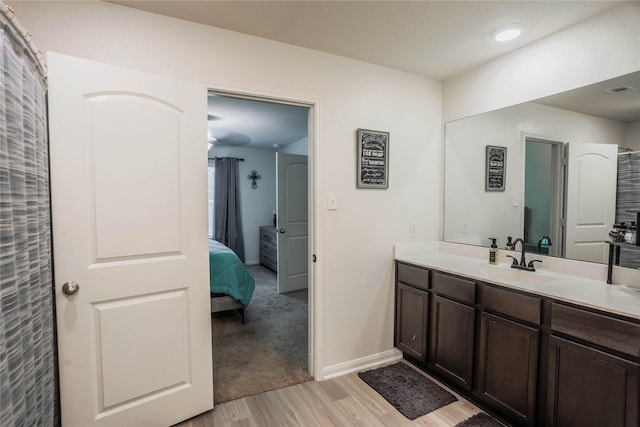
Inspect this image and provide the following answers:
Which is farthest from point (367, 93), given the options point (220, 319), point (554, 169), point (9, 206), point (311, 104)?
point (220, 319)

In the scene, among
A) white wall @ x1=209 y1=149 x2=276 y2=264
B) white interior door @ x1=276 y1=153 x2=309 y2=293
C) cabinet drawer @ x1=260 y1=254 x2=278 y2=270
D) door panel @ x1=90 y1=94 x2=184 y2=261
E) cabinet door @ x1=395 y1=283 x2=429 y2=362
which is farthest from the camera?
white wall @ x1=209 y1=149 x2=276 y2=264

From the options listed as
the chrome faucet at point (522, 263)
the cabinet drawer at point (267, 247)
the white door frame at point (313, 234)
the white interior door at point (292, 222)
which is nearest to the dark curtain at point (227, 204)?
the cabinet drawer at point (267, 247)

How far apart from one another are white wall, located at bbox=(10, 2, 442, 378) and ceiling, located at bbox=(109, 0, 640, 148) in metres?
0.10

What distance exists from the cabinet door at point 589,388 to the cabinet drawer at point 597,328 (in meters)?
0.05

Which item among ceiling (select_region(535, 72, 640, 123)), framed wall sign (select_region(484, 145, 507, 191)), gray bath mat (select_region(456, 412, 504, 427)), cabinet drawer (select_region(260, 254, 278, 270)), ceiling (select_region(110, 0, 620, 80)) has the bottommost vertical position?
gray bath mat (select_region(456, 412, 504, 427))

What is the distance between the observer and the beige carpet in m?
2.33

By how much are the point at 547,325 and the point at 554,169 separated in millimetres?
1090

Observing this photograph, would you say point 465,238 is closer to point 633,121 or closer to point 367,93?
point 633,121

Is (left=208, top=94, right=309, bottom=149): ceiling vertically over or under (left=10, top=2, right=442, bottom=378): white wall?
over

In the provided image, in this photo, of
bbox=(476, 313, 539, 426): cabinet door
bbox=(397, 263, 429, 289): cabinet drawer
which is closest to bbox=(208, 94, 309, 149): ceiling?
bbox=(397, 263, 429, 289): cabinet drawer

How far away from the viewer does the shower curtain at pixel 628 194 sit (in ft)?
5.67

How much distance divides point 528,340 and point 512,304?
0.20m

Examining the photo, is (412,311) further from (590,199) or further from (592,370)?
(590,199)

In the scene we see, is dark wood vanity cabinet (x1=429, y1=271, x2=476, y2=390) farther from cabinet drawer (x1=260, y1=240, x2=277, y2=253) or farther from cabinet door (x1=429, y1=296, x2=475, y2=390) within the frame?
cabinet drawer (x1=260, y1=240, x2=277, y2=253)
